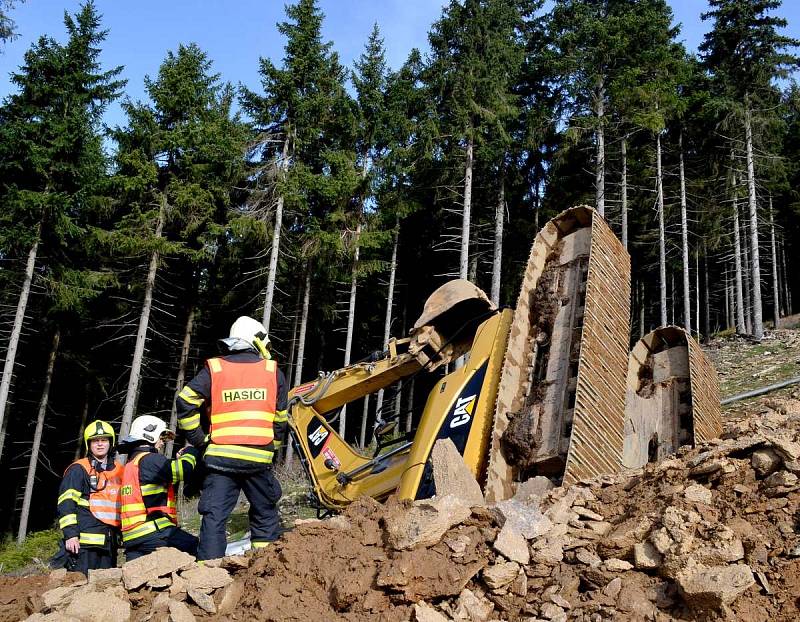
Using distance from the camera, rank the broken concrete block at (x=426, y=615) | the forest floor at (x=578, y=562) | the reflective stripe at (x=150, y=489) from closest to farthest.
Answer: the forest floor at (x=578, y=562) → the broken concrete block at (x=426, y=615) → the reflective stripe at (x=150, y=489)

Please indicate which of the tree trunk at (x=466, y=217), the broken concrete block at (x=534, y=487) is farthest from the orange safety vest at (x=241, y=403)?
the tree trunk at (x=466, y=217)

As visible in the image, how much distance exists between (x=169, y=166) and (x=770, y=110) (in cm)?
2022

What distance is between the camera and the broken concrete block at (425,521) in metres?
3.96

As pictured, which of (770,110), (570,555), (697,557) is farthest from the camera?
(770,110)

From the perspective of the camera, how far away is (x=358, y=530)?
429 centimetres

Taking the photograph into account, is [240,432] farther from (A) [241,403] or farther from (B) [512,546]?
(B) [512,546]

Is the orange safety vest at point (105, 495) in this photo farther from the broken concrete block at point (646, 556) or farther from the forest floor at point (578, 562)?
the broken concrete block at point (646, 556)

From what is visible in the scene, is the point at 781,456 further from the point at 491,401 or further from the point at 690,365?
the point at 690,365

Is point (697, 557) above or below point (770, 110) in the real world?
below

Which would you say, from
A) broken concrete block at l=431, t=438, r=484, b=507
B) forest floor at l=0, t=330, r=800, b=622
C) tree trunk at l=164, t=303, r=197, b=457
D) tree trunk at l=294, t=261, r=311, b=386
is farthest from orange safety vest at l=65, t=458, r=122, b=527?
tree trunk at l=164, t=303, r=197, b=457

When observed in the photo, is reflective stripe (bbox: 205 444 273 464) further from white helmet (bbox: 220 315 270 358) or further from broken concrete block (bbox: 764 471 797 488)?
broken concrete block (bbox: 764 471 797 488)

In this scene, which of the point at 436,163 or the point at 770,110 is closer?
the point at 436,163

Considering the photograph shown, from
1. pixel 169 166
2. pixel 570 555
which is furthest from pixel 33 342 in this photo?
pixel 570 555

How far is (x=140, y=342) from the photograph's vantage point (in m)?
18.0
